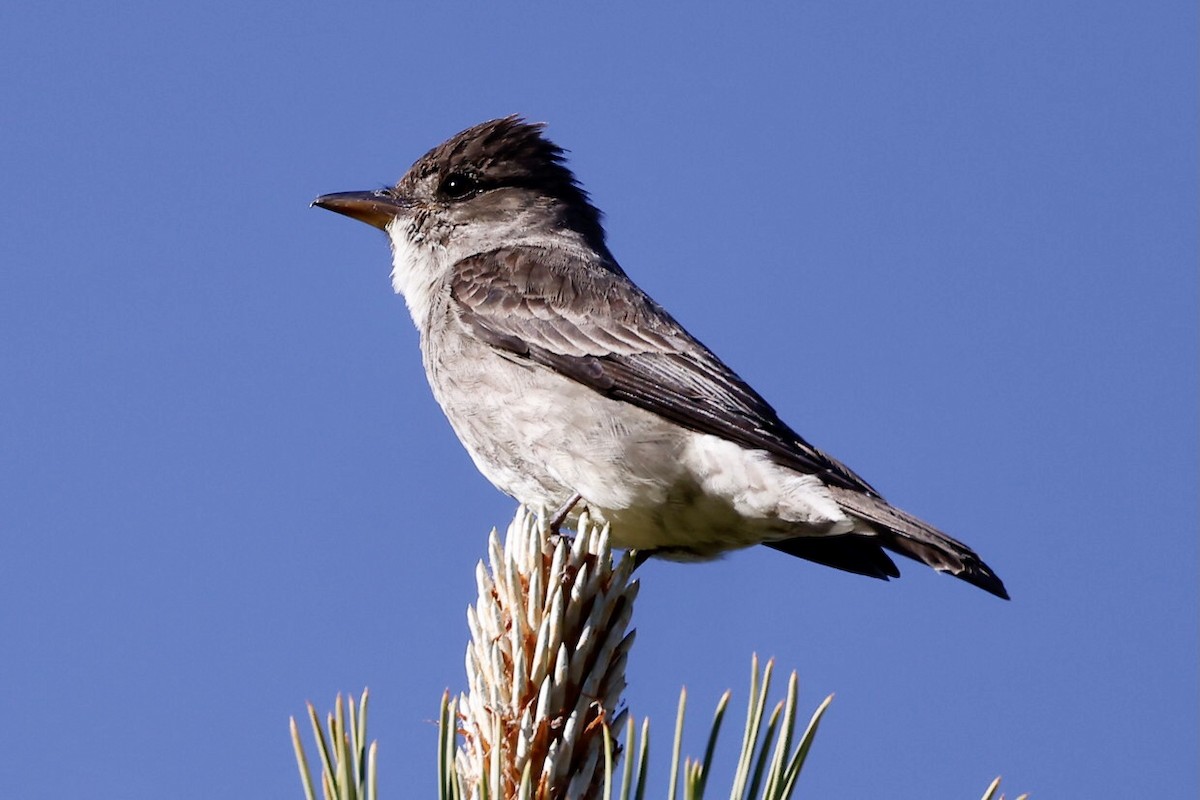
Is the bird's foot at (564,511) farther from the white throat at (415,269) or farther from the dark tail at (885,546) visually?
the white throat at (415,269)

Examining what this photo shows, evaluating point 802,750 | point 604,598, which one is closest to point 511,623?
point 604,598

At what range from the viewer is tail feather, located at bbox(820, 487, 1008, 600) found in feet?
15.0

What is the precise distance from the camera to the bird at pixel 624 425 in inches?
215

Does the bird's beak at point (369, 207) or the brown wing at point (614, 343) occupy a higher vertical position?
the bird's beak at point (369, 207)

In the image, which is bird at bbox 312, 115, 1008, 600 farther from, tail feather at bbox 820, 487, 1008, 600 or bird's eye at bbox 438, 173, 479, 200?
bird's eye at bbox 438, 173, 479, 200

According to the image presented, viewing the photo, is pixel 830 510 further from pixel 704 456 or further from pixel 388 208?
pixel 388 208

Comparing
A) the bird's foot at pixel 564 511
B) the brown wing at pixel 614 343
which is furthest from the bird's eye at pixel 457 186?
the bird's foot at pixel 564 511

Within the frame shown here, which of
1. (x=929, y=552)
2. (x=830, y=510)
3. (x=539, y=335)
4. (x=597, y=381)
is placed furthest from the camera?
(x=539, y=335)

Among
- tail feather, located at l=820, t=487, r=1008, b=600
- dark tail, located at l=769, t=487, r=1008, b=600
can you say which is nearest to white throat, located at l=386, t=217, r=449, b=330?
dark tail, located at l=769, t=487, r=1008, b=600

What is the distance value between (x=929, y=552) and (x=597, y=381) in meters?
1.85

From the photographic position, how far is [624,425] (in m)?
5.86

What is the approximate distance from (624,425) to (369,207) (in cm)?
267

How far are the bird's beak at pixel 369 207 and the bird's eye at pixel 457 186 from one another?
250mm

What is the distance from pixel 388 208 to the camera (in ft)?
25.6
